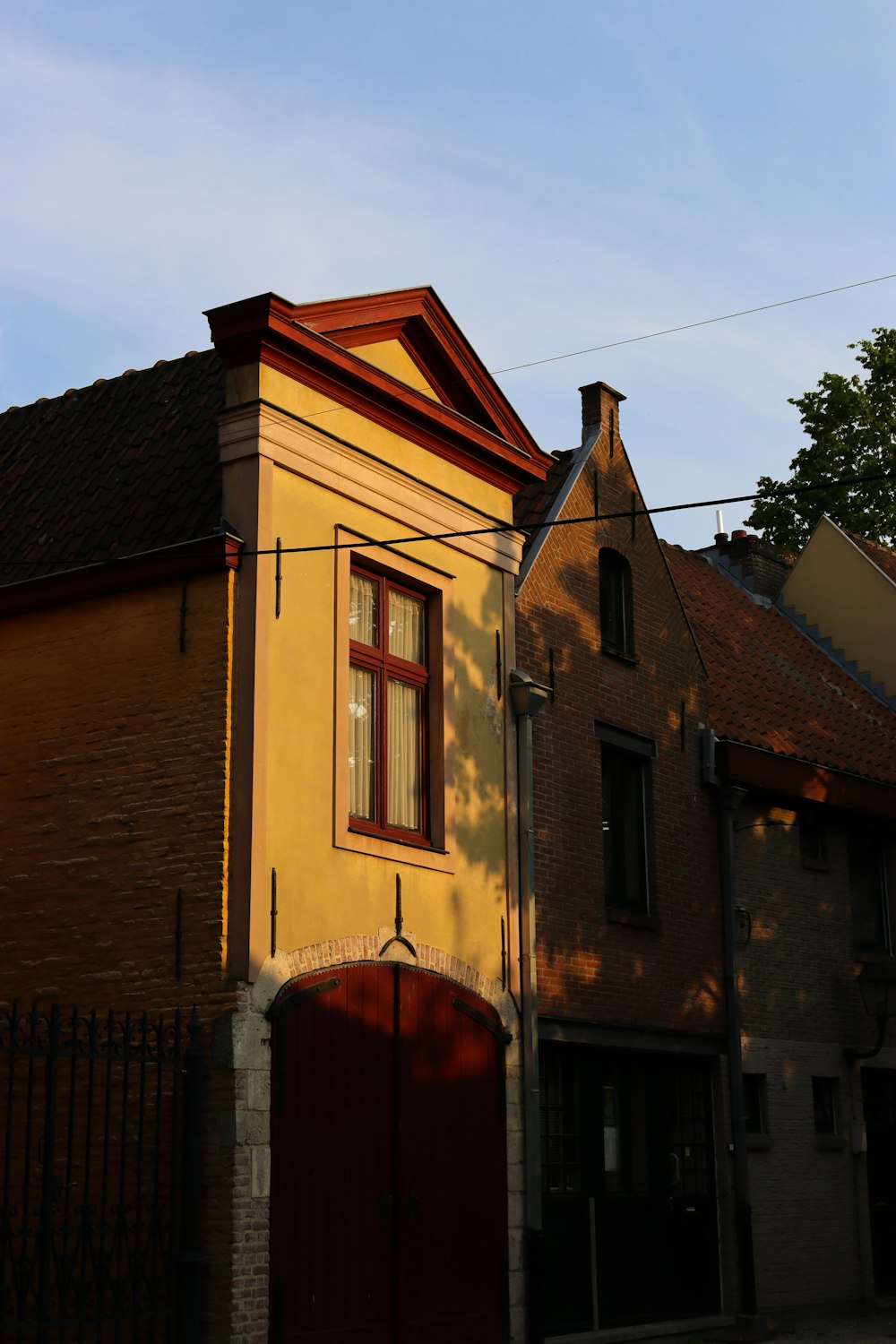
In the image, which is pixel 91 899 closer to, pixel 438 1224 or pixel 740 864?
pixel 438 1224

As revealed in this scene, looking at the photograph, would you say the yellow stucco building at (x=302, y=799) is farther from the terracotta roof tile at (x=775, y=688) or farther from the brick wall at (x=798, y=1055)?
the terracotta roof tile at (x=775, y=688)

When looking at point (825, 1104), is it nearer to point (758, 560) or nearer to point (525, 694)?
point (525, 694)

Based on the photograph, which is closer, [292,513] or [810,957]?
[292,513]

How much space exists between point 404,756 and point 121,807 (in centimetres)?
247

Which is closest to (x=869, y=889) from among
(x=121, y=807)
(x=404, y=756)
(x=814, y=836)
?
(x=814, y=836)

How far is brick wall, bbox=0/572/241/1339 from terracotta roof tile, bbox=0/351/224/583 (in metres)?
0.52

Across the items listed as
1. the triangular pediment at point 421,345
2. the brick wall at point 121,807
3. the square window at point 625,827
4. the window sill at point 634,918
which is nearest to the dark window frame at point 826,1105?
the window sill at point 634,918

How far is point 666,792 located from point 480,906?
3686mm

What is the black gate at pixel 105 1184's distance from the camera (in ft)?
32.2

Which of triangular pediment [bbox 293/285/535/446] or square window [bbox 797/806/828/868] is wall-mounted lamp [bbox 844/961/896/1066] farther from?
triangular pediment [bbox 293/285/535/446]

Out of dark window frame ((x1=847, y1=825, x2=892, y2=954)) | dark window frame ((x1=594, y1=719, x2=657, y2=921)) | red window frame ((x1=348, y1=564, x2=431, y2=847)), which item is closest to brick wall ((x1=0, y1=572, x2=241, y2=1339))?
red window frame ((x1=348, y1=564, x2=431, y2=847))

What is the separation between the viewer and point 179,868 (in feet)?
37.5

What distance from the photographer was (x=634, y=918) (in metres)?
15.9

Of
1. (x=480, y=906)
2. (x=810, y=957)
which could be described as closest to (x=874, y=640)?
(x=810, y=957)
